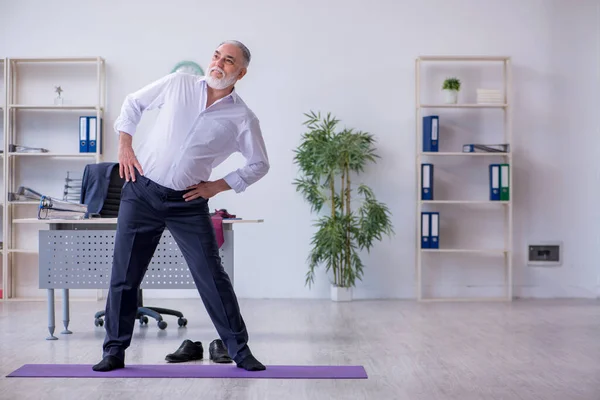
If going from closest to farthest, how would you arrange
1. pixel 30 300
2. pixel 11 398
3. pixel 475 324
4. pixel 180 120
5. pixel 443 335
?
pixel 11 398, pixel 180 120, pixel 443 335, pixel 475 324, pixel 30 300

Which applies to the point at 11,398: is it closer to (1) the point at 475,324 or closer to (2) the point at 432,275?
(1) the point at 475,324

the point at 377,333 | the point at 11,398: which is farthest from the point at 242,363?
the point at 377,333

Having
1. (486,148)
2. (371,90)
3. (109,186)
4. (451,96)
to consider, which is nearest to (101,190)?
(109,186)

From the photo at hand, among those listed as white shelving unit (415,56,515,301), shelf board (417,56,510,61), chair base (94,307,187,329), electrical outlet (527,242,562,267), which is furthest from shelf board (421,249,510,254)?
chair base (94,307,187,329)

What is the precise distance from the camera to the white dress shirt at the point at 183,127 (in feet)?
10.9

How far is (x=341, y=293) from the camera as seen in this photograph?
20.6 feet

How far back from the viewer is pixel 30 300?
631 cm

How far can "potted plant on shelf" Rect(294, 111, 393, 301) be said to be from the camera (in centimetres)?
610

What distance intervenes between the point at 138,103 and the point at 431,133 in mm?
3422

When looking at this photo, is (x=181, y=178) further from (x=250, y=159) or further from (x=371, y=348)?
(x=371, y=348)

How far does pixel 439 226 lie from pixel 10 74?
3.83m

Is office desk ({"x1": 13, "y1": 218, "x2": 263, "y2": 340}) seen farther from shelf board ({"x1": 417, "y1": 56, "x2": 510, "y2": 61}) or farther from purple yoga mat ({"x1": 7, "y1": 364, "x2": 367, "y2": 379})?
shelf board ({"x1": 417, "y1": 56, "x2": 510, "y2": 61})

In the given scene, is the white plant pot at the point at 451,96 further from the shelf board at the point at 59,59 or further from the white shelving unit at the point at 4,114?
the white shelving unit at the point at 4,114

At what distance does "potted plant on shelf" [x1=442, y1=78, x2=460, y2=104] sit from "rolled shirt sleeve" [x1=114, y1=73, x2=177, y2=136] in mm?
3447
